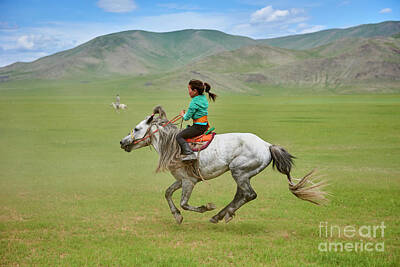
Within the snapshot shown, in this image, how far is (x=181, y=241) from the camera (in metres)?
7.04

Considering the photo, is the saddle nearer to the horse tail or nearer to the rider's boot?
the rider's boot

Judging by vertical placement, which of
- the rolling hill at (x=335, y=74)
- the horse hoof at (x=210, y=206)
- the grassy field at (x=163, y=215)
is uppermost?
the rolling hill at (x=335, y=74)

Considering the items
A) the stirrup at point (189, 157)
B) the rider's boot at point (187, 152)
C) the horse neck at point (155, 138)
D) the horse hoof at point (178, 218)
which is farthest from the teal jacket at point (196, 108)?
the horse hoof at point (178, 218)

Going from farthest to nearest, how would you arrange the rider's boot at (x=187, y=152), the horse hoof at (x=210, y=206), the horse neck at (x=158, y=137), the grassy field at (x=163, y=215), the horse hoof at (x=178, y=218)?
the horse neck at (x=158, y=137)
the horse hoof at (x=178, y=218)
the rider's boot at (x=187, y=152)
the horse hoof at (x=210, y=206)
the grassy field at (x=163, y=215)

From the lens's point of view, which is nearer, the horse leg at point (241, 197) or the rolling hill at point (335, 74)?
the horse leg at point (241, 197)

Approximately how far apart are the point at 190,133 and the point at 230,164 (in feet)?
3.41

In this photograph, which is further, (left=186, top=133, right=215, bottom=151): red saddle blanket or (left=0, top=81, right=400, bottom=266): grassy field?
(left=186, top=133, right=215, bottom=151): red saddle blanket

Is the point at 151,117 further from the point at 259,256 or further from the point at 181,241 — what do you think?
the point at 259,256

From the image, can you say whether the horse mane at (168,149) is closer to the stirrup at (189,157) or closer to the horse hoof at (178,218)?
the stirrup at (189,157)

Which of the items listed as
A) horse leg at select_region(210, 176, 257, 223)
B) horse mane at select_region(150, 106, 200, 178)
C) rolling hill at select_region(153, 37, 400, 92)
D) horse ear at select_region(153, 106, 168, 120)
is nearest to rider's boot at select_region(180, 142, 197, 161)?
horse mane at select_region(150, 106, 200, 178)

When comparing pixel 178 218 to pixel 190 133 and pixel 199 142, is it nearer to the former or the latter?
pixel 199 142

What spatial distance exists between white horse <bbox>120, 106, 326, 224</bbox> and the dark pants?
0.22 metres

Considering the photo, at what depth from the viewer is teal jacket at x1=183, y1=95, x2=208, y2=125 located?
7426mm

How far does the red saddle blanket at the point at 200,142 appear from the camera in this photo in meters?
7.83
